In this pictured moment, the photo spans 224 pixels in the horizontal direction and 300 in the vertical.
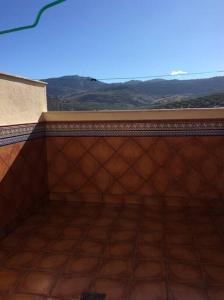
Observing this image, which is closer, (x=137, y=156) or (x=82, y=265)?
(x=82, y=265)

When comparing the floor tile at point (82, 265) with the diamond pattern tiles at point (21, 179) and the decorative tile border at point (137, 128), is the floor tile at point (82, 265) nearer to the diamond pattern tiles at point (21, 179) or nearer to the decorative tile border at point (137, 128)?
the diamond pattern tiles at point (21, 179)

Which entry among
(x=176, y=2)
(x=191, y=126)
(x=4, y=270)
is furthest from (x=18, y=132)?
(x=176, y=2)

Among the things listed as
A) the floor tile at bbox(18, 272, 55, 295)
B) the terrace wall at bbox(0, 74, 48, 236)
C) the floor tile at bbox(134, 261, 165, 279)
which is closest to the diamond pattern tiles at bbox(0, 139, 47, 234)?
the terrace wall at bbox(0, 74, 48, 236)

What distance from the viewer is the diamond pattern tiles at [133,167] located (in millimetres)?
3291

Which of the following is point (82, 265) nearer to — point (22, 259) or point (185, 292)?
point (22, 259)

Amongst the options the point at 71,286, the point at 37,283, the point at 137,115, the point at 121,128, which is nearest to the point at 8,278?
the point at 37,283

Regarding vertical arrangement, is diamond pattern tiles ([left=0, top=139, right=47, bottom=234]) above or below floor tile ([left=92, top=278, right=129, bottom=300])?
above

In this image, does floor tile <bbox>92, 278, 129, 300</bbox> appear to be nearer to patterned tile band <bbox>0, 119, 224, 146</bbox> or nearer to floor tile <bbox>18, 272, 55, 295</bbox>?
floor tile <bbox>18, 272, 55, 295</bbox>

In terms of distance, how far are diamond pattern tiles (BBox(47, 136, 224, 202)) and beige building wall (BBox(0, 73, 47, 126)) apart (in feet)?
1.53

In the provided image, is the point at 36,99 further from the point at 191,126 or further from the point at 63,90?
the point at 63,90

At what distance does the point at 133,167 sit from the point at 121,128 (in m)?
0.49

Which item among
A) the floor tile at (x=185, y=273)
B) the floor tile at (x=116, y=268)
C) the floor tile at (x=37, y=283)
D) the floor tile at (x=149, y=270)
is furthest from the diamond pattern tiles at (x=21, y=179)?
the floor tile at (x=185, y=273)

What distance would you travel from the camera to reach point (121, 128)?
3.41 metres

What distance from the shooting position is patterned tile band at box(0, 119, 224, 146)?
3197 millimetres
